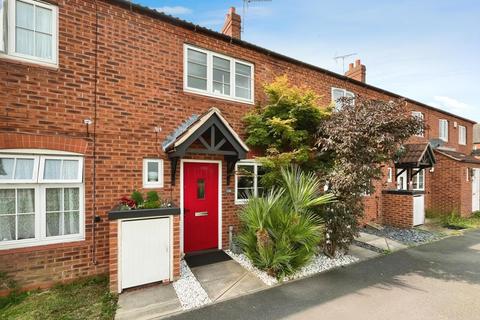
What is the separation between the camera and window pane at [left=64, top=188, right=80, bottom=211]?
471 cm

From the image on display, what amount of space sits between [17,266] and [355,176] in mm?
6937

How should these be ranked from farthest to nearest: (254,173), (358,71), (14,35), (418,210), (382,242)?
(358,71) → (418,210) → (382,242) → (254,173) → (14,35)

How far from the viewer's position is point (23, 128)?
14.2ft

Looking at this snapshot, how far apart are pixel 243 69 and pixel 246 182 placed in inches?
130

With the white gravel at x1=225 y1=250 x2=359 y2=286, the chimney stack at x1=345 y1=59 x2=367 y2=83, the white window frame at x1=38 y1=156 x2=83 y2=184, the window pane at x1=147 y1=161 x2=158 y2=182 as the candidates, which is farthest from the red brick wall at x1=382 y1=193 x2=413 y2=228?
the white window frame at x1=38 y1=156 x2=83 y2=184

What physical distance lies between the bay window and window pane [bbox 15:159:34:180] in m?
4.33

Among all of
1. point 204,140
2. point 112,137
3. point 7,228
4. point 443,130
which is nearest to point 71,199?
point 7,228

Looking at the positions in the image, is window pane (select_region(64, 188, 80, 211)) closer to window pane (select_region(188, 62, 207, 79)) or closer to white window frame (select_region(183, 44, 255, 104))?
white window frame (select_region(183, 44, 255, 104))

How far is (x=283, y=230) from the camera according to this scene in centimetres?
511

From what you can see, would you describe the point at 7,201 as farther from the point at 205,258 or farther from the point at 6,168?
the point at 205,258

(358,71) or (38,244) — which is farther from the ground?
(358,71)

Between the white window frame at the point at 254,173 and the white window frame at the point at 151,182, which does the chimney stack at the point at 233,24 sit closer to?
the white window frame at the point at 254,173

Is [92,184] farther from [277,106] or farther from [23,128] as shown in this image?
[277,106]

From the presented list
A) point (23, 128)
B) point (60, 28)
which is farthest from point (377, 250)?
point (60, 28)
